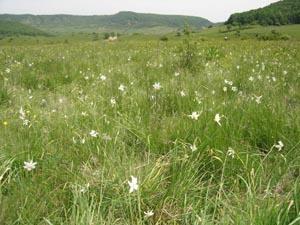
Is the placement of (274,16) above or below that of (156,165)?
below

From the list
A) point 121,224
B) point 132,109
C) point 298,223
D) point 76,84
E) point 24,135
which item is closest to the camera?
point 298,223

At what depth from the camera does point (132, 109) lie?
202 inches

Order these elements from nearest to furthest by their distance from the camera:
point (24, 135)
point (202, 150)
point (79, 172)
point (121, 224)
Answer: point (121, 224)
point (79, 172)
point (202, 150)
point (24, 135)

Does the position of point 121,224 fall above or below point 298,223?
below

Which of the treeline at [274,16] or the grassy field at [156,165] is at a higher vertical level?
the grassy field at [156,165]

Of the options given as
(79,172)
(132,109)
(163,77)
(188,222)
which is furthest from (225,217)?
(163,77)

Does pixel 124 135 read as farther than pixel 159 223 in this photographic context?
Yes

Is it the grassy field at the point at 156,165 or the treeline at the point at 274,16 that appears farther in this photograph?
the treeline at the point at 274,16

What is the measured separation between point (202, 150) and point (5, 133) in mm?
1951

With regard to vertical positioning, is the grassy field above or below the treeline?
above

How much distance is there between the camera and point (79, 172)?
123 inches

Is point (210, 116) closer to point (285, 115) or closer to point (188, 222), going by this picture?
point (285, 115)

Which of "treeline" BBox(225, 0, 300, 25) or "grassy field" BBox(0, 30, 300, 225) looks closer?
"grassy field" BBox(0, 30, 300, 225)

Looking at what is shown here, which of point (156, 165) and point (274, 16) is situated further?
Result: point (274, 16)
